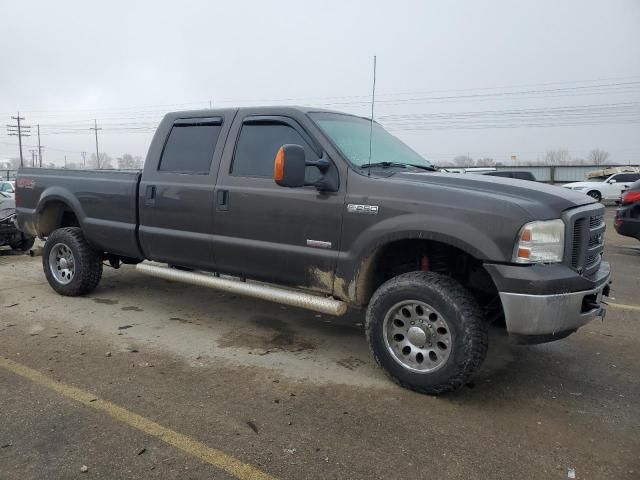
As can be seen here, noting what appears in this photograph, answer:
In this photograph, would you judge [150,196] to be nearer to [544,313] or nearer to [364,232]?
[364,232]

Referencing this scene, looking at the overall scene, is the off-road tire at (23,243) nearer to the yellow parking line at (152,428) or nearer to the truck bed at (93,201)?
the truck bed at (93,201)

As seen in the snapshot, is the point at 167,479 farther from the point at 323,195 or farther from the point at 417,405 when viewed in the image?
the point at 323,195

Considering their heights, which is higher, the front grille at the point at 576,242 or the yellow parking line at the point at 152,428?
the front grille at the point at 576,242

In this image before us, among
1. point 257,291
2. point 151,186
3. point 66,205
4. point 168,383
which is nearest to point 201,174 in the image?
point 151,186

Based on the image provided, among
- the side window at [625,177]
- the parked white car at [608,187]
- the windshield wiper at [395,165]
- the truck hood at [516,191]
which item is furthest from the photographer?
the side window at [625,177]

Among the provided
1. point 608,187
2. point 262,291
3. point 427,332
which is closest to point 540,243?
point 427,332

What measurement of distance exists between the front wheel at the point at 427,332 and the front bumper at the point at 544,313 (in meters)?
0.24

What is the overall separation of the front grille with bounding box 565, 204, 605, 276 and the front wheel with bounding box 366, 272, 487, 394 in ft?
A: 2.29

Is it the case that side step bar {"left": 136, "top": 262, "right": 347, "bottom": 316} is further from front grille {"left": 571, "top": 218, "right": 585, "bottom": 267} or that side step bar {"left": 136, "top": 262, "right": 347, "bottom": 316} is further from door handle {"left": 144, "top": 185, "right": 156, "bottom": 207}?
front grille {"left": 571, "top": 218, "right": 585, "bottom": 267}

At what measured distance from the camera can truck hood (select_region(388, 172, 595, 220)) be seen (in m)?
3.21

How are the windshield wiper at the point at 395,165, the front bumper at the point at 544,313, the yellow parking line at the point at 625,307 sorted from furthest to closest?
the yellow parking line at the point at 625,307 → the windshield wiper at the point at 395,165 → the front bumper at the point at 544,313

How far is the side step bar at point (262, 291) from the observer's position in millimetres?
3902

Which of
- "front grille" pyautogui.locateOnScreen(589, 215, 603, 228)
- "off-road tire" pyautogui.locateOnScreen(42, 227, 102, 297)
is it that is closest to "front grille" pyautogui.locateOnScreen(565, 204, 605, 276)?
"front grille" pyautogui.locateOnScreen(589, 215, 603, 228)

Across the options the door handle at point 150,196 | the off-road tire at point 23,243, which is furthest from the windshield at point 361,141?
the off-road tire at point 23,243
